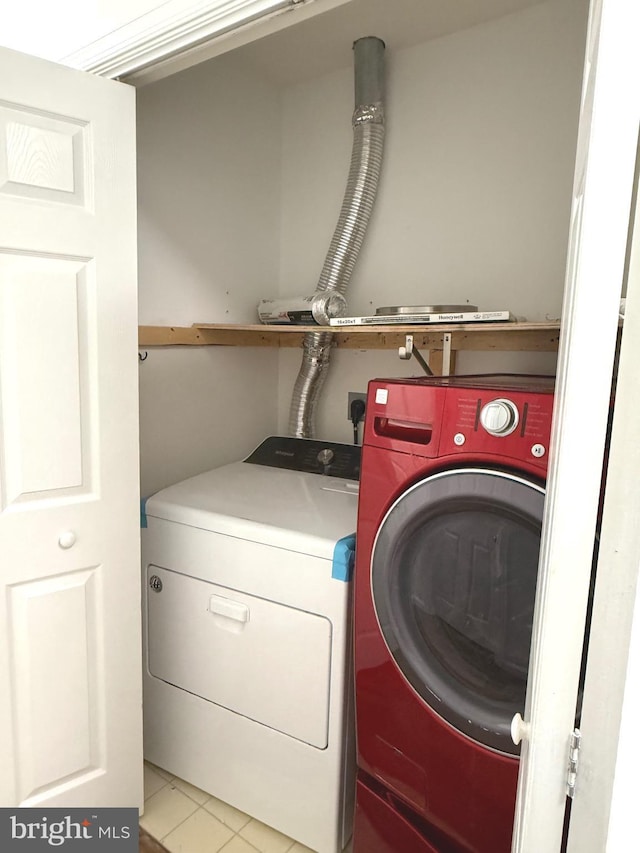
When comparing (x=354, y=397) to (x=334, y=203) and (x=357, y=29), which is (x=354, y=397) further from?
(x=357, y=29)

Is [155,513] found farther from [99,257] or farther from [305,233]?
[305,233]

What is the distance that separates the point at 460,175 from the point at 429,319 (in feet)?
2.53

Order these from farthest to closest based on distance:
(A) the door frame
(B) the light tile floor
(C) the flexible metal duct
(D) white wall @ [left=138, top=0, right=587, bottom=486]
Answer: (C) the flexible metal duct → (D) white wall @ [left=138, top=0, right=587, bottom=486] → (B) the light tile floor → (A) the door frame

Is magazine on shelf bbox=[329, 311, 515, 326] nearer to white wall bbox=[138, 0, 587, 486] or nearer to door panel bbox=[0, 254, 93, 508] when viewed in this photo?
white wall bbox=[138, 0, 587, 486]

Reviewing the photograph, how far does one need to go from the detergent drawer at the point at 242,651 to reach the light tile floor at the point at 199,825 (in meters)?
0.36

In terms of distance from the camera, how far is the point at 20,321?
127cm

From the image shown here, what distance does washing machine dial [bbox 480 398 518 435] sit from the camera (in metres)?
1.09

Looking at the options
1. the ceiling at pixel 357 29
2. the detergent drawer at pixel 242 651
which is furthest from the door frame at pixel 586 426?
the ceiling at pixel 357 29

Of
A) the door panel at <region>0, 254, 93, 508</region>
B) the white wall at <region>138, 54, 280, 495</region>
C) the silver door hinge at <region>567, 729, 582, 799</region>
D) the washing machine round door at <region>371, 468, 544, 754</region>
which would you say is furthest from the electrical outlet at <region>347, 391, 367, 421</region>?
the silver door hinge at <region>567, 729, 582, 799</region>

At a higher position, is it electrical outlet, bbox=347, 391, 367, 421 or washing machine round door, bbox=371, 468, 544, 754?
electrical outlet, bbox=347, 391, 367, 421

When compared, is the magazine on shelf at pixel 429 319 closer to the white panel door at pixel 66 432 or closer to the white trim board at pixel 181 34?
the white panel door at pixel 66 432

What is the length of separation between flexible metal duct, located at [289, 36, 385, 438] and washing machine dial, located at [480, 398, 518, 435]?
3.15 feet

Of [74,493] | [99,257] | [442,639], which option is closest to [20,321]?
[99,257]

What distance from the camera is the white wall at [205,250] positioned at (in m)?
1.97
